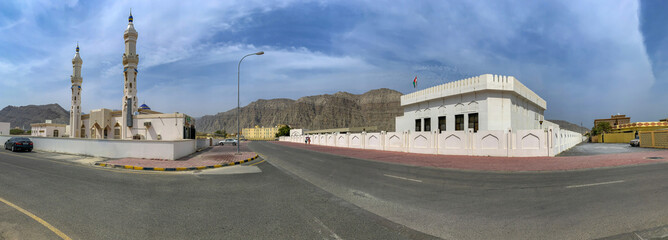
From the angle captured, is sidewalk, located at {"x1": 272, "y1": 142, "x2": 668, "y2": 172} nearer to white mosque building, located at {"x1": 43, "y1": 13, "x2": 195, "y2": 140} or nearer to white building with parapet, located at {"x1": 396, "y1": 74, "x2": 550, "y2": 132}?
white building with parapet, located at {"x1": 396, "y1": 74, "x2": 550, "y2": 132}

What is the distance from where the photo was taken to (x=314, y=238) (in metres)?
4.33

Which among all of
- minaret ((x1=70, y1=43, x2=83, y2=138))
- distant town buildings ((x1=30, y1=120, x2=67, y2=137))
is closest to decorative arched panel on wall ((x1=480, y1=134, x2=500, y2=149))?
minaret ((x1=70, y1=43, x2=83, y2=138))

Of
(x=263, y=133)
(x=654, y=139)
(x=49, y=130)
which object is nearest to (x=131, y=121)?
(x=49, y=130)

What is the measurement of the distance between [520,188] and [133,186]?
40.8ft

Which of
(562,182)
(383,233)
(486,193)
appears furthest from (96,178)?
(562,182)

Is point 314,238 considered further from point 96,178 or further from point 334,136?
point 334,136

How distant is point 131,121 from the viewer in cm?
3130

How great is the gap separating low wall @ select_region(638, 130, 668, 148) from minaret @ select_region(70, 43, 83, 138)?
239ft

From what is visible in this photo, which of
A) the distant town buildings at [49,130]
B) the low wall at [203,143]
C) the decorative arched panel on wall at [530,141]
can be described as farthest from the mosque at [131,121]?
the decorative arched panel on wall at [530,141]

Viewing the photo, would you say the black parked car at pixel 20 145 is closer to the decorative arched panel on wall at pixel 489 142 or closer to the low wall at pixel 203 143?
the low wall at pixel 203 143

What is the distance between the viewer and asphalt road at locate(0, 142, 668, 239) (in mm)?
4629

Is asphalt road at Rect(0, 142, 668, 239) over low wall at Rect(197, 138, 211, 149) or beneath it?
over

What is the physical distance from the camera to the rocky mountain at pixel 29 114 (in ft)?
476

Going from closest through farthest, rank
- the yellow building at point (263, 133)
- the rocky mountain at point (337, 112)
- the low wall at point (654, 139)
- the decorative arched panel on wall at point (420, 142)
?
1. the decorative arched panel on wall at point (420, 142)
2. the low wall at point (654, 139)
3. the yellow building at point (263, 133)
4. the rocky mountain at point (337, 112)
